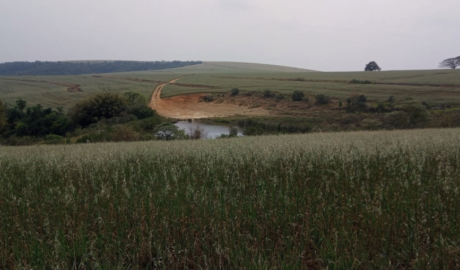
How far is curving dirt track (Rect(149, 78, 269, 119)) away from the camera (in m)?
50.8

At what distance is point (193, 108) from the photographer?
5678cm

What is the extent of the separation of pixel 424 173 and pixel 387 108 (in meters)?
39.0

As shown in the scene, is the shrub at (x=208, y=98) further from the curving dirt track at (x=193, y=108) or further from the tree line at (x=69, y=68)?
the tree line at (x=69, y=68)

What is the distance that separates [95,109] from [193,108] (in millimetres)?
18328

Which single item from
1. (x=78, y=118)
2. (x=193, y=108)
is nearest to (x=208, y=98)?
(x=193, y=108)

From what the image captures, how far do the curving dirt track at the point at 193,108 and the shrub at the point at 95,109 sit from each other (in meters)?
9.49

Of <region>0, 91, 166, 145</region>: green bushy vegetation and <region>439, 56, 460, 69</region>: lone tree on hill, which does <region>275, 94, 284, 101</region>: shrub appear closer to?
<region>0, 91, 166, 145</region>: green bushy vegetation

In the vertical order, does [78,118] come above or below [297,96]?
below

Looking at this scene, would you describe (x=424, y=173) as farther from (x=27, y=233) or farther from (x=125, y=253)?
(x=27, y=233)

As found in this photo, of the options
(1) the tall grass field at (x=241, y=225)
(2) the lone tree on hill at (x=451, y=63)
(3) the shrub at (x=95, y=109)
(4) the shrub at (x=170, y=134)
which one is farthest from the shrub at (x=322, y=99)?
(2) the lone tree on hill at (x=451, y=63)

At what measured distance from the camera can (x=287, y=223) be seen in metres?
3.16

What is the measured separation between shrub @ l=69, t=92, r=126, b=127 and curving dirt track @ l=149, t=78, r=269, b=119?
9485 mm

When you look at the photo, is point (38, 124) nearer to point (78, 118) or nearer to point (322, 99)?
point (78, 118)

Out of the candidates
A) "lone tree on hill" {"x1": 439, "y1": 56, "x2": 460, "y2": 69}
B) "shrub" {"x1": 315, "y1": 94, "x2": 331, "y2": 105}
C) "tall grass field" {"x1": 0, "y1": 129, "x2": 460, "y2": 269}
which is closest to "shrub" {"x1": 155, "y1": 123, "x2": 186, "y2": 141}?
"tall grass field" {"x1": 0, "y1": 129, "x2": 460, "y2": 269}
